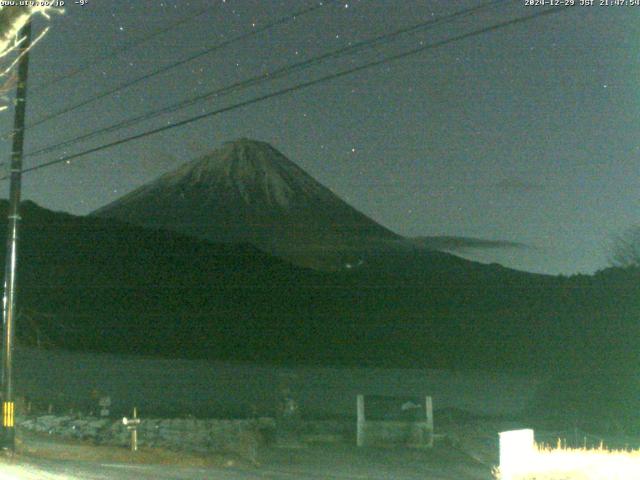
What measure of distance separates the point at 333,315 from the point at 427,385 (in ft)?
107

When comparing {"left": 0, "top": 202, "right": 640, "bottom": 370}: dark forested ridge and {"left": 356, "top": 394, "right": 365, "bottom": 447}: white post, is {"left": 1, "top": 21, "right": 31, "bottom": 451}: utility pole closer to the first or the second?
{"left": 356, "top": 394, "right": 365, "bottom": 447}: white post

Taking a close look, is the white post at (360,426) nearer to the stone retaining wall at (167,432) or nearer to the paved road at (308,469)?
the paved road at (308,469)

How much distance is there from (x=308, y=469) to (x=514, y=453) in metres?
5.39

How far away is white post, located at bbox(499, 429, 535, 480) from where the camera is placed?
1155 cm

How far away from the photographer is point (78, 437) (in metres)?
20.8

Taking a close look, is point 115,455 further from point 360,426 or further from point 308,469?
point 360,426

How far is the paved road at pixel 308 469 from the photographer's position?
1266 cm

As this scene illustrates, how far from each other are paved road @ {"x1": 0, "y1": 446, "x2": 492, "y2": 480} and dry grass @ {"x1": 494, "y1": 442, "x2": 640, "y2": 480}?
2.27 m

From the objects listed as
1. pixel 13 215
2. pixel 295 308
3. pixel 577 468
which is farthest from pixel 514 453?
pixel 295 308

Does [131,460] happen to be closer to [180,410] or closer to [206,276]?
[180,410]

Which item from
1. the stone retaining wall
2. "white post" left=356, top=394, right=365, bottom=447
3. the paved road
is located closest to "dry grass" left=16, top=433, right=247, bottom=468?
the paved road

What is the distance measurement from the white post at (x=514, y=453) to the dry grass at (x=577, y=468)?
2 centimetres

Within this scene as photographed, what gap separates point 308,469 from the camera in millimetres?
16125

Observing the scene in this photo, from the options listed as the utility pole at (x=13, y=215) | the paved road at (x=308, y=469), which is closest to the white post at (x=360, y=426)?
the paved road at (x=308, y=469)
